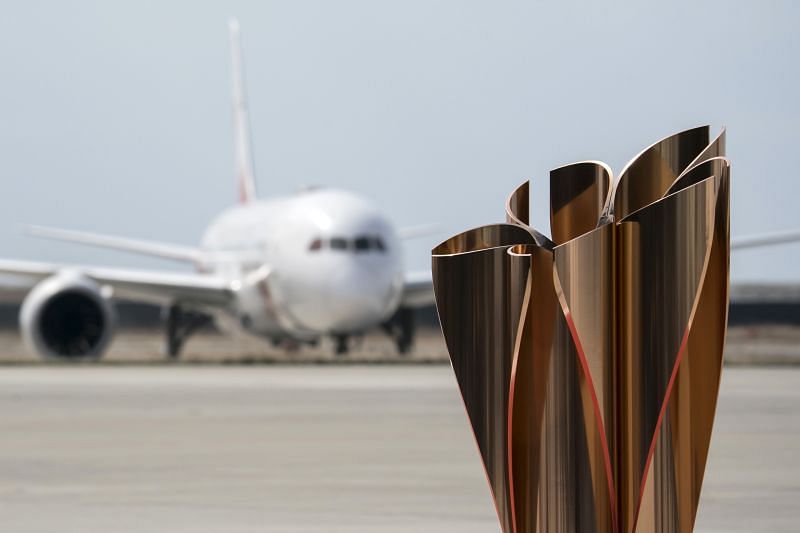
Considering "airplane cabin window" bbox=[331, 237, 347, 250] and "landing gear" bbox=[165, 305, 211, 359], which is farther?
"landing gear" bbox=[165, 305, 211, 359]

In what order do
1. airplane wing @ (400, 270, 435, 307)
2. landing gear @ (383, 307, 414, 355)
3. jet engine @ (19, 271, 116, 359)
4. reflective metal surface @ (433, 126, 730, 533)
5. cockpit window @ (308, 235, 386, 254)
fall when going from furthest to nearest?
landing gear @ (383, 307, 414, 355) < airplane wing @ (400, 270, 435, 307) < jet engine @ (19, 271, 116, 359) < cockpit window @ (308, 235, 386, 254) < reflective metal surface @ (433, 126, 730, 533)

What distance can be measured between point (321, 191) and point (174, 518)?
70.9ft

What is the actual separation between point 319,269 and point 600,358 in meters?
21.6

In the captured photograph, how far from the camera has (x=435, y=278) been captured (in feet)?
15.3

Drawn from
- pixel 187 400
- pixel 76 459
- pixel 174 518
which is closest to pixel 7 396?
pixel 187 400

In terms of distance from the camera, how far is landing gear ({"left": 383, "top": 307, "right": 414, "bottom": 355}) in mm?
29625

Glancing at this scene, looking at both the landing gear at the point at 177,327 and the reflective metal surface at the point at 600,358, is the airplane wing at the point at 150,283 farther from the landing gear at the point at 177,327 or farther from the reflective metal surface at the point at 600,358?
the reflective metal surface at the point at 600,358

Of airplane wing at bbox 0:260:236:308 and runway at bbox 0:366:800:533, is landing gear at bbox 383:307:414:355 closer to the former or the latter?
airplane wing at bbox 0:260:236:308

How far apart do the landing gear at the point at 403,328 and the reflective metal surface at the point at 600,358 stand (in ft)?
81.7

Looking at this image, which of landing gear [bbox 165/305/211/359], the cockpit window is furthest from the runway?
landing gear [bbox 165/305/211/359]

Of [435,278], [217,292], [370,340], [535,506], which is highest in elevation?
[435,278]

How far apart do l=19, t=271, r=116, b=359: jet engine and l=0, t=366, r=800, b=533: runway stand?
912 cm

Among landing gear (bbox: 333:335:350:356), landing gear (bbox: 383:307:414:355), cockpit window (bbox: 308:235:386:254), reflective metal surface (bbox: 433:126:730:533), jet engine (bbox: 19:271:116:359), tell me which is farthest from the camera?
landing gear (bbox: 383:307:414:355)

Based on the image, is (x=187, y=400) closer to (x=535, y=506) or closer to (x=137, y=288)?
(x=535, y=506)
